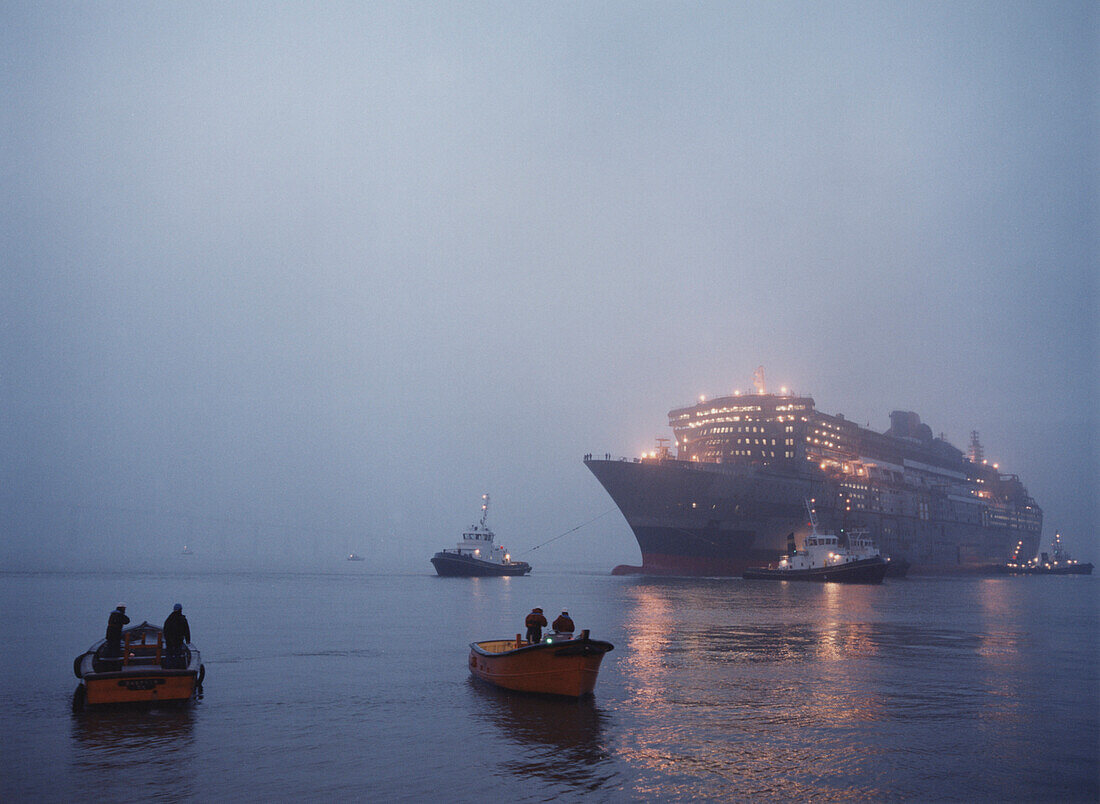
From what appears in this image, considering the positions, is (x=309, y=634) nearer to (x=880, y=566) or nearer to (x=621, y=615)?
(x=621, y=615)

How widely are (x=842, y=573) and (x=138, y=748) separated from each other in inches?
2848

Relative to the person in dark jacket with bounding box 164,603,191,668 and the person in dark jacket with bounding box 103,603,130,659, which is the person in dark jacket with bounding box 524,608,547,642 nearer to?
the person in dark jacket with bounding box 164,603,191,668

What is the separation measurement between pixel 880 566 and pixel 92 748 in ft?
238

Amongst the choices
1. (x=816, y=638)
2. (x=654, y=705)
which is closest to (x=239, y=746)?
(x=654, y=705)

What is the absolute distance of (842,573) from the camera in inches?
3019

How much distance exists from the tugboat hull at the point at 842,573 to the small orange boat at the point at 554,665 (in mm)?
63377

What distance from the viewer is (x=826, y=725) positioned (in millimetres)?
17109

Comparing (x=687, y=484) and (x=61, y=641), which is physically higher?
(x=687, y=484)

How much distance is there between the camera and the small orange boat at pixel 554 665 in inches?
733

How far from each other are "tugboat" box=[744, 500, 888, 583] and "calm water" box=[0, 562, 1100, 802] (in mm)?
39063

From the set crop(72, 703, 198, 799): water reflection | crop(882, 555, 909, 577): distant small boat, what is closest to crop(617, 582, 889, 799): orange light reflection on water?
crop(72, 703, 198, 799): water reflection

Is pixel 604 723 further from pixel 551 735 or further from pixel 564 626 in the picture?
pixel 564 626

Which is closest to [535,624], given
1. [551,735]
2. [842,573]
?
[551,735]

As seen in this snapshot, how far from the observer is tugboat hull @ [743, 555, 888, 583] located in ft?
246
